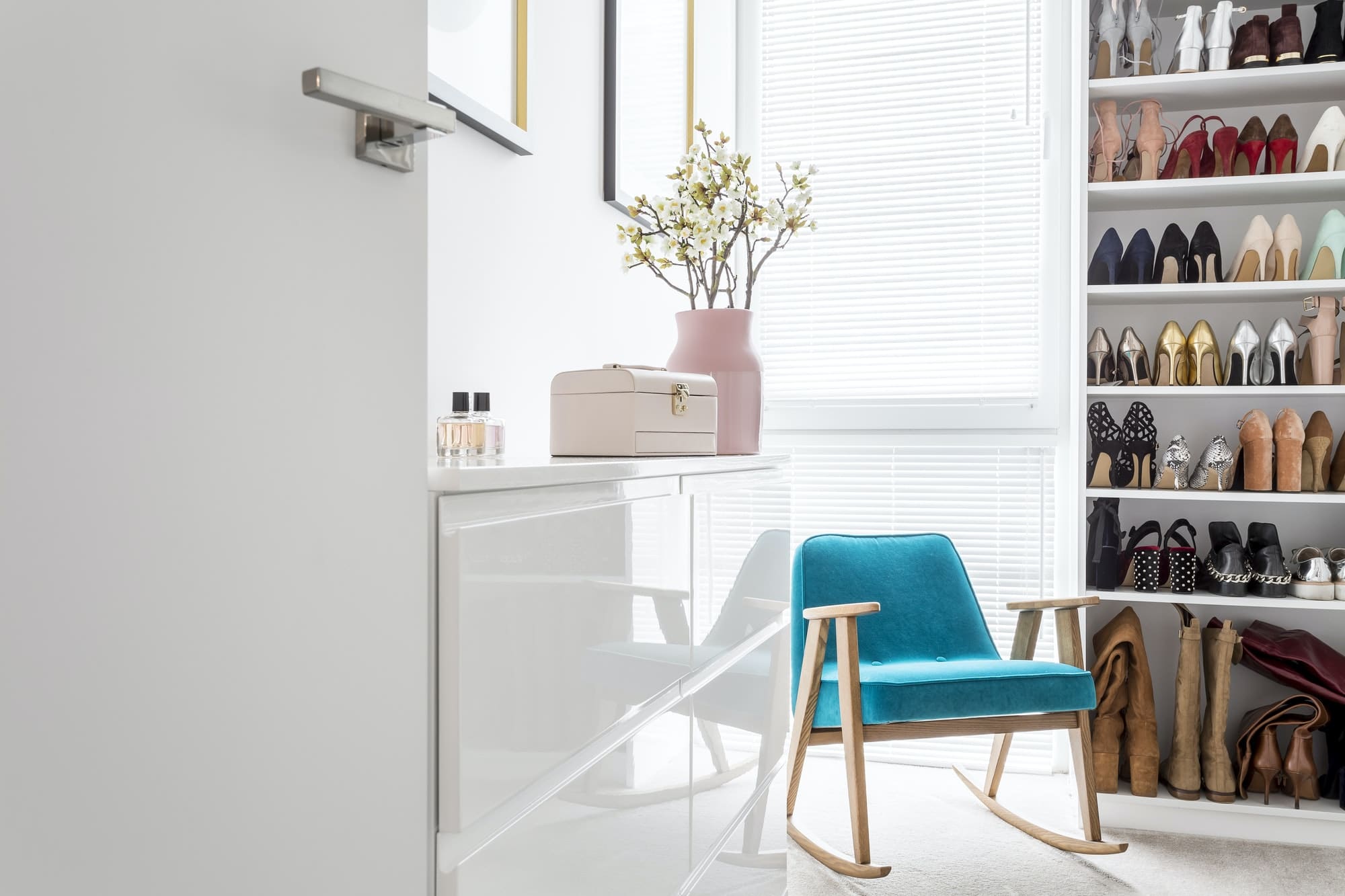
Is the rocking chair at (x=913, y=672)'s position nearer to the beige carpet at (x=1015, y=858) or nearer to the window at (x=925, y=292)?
the beige carpet at (x=1015, y=858)

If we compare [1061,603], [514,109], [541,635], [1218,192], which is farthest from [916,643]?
[541,635]

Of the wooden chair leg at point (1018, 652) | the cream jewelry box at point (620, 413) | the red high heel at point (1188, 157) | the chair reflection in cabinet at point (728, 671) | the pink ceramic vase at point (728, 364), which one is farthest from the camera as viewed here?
the red high heel at point (1188, 157)

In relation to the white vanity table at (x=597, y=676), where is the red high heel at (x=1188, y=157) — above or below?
above

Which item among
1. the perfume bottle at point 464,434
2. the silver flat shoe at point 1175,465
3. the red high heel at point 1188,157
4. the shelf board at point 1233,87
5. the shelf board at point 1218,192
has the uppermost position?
the shelf board at point 1233,87

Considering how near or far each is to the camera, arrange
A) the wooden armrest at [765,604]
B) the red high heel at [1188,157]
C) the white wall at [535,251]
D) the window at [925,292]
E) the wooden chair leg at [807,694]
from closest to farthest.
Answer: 1. the white wall at [535,251]
2. the wooden armrest at [765,604]
3. the wooden chair leg at [807,694]
4. the red high heel at [1188,157]
5. the window at [925,292]

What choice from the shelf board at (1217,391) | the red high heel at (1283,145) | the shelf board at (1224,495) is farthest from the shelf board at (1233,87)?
the shelf board at (1224,495)

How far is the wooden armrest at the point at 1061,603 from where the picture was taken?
2631 mm

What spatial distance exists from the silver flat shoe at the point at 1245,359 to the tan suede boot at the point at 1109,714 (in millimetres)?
884

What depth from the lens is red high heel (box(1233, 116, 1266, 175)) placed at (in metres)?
2.82

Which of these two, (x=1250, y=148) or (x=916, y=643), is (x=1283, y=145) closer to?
(x=1250, y=148)

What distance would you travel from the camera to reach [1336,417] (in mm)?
2936

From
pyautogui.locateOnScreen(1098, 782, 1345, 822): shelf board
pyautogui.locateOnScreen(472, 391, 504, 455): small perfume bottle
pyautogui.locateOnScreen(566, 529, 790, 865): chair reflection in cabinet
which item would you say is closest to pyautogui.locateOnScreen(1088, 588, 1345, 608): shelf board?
pyautogui.locateOnScreen(1098, 782, 1345, 822): shelf board

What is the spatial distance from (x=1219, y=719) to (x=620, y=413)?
7.79ft

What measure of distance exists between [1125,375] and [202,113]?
292 centimetres
